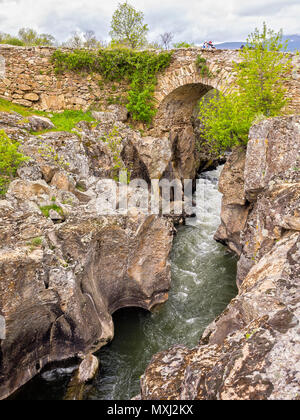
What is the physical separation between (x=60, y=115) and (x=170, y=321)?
31.6ft

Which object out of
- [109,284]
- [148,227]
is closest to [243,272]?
[148,227]

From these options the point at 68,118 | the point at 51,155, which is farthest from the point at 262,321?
the point at 68,118

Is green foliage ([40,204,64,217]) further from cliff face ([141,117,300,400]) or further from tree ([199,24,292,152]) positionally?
tree ([199,24,292,152])

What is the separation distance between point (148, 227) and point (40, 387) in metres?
4.34

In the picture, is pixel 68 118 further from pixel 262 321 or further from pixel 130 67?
pixel 262 321

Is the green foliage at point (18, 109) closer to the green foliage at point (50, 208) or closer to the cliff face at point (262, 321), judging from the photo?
the green foliage at point (50, 208)

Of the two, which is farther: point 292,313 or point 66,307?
point 66,307

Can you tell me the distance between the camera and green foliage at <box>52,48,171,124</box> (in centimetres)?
1283

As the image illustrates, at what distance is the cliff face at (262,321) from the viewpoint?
2842mm

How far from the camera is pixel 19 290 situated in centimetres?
566

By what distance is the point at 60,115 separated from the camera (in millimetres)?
12641

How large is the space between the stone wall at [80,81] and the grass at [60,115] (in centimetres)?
44
